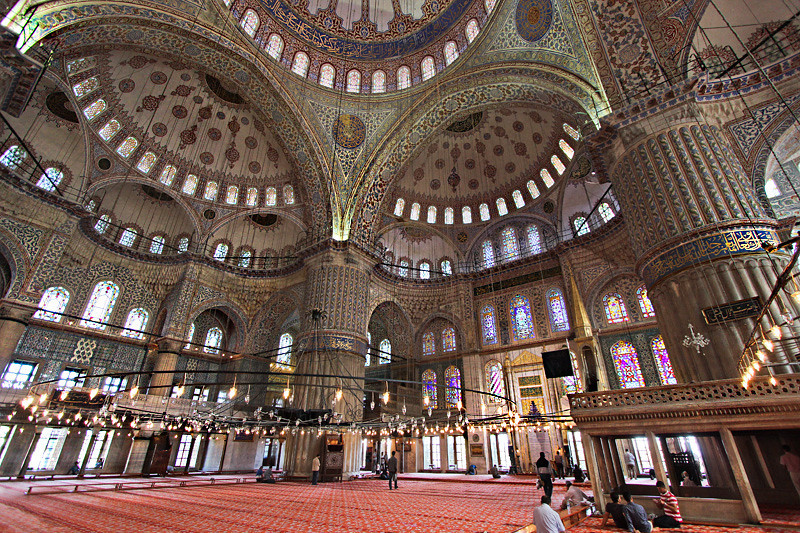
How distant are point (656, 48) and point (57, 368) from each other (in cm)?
2085

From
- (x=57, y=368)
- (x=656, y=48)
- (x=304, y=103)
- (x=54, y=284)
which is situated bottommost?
(x=57, y=368)

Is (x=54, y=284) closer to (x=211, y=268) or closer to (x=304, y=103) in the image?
(x=211, y=268)

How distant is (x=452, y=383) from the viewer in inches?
644

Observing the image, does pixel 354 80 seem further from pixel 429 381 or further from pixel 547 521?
pixel 547 521

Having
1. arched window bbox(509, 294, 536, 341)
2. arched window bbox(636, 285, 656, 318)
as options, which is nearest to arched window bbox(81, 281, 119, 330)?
arched window bbox(509, 294, 536, 341)

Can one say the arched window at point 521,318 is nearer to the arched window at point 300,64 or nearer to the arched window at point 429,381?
the arched window at point 429,381

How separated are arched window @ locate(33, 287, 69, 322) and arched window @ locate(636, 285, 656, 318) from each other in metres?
20.1

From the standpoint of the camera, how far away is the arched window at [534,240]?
16.6m

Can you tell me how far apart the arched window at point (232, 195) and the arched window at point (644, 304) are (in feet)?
54.6

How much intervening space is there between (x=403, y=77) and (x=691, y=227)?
498 inches

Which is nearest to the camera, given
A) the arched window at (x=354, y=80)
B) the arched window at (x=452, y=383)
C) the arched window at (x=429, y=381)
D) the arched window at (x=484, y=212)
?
the arched window at (x=452, y=383)

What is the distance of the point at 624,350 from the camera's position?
12.9 meters

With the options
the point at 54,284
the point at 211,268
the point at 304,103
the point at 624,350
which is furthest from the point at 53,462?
the point at 624,350

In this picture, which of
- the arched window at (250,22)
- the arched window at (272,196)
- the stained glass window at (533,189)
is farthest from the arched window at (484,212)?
the arched window at (250,22)
